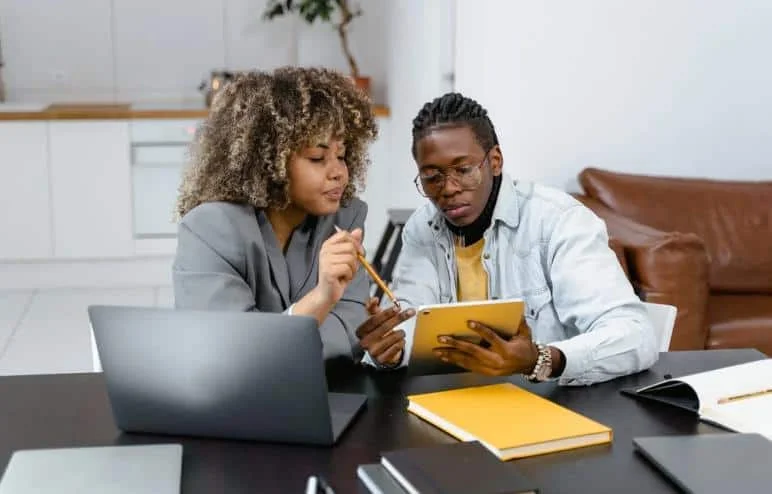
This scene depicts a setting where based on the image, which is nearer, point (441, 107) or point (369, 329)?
point (369, 329)

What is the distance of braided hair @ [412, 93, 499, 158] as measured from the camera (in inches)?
83.4

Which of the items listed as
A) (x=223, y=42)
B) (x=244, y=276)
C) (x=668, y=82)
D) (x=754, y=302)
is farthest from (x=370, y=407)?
(x=223, y=42)

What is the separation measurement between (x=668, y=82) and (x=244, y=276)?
2646 millimetres

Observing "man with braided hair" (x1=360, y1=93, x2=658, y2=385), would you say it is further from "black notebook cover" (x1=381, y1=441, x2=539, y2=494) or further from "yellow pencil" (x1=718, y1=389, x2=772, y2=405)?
"black notebook cover" (x1=381, y1=441, x2=539, y2=494)

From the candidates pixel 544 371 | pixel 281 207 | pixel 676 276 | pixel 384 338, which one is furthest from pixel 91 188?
pixel 544 371

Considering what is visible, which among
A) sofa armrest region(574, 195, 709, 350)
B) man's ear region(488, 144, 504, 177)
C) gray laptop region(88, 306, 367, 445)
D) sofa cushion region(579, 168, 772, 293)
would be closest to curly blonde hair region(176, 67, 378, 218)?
man's ear region(488, 144, 504, 177)

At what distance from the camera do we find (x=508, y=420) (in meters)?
1.50

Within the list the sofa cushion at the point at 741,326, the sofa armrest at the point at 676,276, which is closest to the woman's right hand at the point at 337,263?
the sofa armrest at the point at 676,276

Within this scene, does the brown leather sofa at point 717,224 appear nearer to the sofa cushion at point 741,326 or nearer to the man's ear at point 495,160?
the sofa cushion at point 741,326

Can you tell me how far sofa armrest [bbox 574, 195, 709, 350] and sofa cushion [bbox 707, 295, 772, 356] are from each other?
10 cm

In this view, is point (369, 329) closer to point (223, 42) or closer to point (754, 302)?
point (754, 302)

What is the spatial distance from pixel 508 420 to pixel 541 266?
704mm

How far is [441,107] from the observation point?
7.05 feet

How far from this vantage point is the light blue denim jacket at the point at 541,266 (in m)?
1.99
